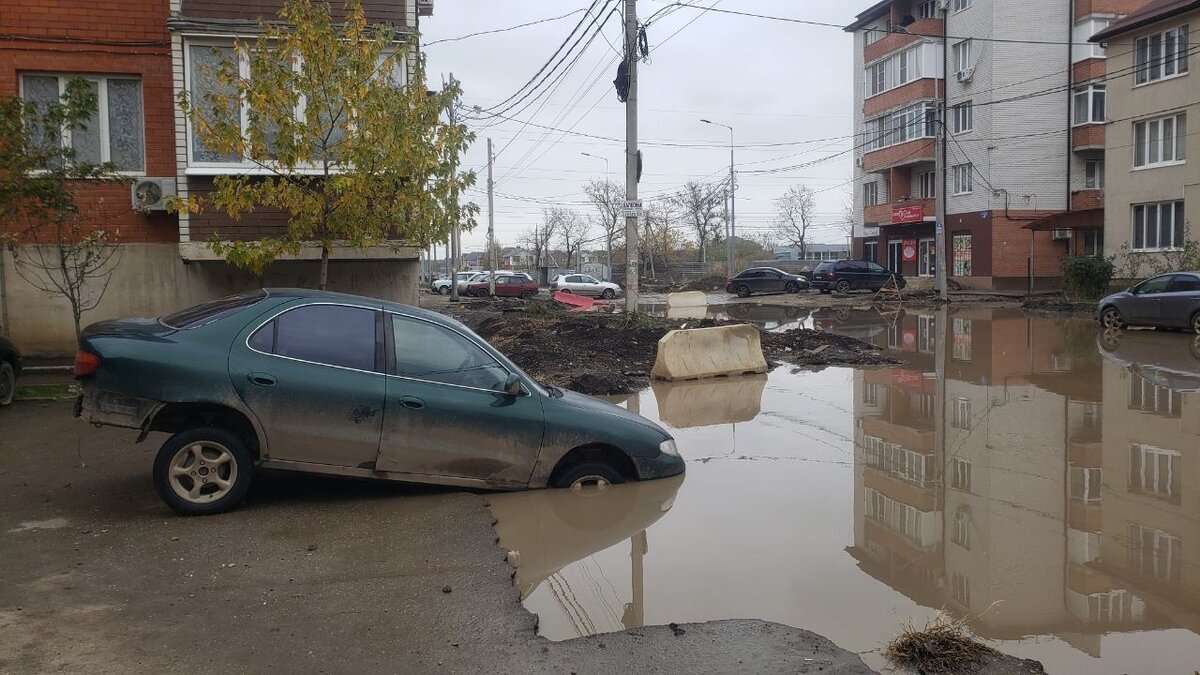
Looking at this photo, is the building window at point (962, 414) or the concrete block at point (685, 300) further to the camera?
the concrete block at point (685, 300)

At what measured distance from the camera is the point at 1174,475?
8.09 meters

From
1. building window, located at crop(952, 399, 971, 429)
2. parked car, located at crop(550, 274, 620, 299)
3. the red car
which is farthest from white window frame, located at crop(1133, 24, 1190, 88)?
the red car

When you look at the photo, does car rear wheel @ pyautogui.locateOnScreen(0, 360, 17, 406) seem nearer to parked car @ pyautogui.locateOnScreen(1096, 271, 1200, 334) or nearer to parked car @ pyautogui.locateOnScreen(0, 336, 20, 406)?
parked car @ pyautogui.locateOnScreen(0, 336, 20, 406)

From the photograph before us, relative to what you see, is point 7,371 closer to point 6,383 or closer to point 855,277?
point 6,383

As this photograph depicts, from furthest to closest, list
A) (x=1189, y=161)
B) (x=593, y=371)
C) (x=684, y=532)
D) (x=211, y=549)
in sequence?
1. (x=1189, y=161)
2. (x=593, y=371)
3. (x=684, y=532)
4. (x=211, y=549)

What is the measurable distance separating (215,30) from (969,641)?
13.4 m

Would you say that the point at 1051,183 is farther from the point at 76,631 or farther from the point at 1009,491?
the point at 76,631

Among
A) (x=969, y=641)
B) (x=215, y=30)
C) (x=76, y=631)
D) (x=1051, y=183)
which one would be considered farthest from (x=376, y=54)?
(x=1051, y=183)

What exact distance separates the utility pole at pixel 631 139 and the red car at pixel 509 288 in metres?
28.7

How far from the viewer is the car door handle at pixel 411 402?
22.0 ft

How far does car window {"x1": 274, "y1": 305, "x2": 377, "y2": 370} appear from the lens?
668 cm

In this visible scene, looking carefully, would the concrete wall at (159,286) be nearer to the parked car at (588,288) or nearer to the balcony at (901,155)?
the parked car at (588,288)

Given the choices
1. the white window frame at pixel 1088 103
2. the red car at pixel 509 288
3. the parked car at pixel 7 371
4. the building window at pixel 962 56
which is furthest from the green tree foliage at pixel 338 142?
the building window at pixel 962 56

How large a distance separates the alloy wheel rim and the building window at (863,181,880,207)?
52.9 meters
